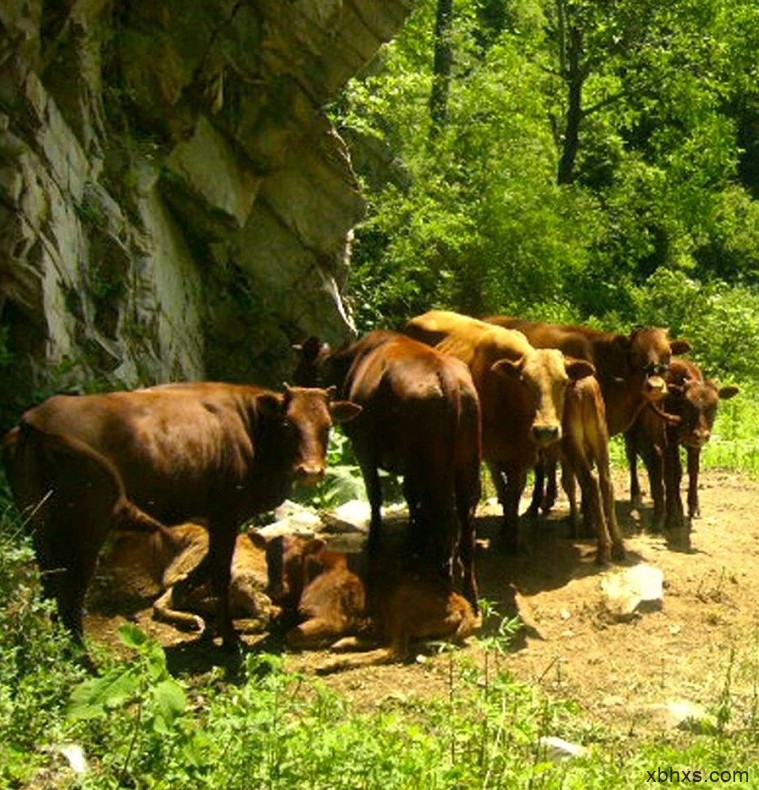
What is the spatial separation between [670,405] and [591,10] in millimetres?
21403

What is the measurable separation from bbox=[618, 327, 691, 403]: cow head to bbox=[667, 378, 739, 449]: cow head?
319 millimetres

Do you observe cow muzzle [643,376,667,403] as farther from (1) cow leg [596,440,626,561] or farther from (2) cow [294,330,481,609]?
(2) cow [294,330,481,609]

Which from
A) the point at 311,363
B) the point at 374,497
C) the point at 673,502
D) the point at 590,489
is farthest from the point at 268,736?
the point at 673,502

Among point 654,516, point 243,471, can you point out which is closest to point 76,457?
point 243,471

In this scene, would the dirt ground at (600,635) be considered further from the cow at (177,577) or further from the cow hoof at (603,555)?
the cow at (177,577)

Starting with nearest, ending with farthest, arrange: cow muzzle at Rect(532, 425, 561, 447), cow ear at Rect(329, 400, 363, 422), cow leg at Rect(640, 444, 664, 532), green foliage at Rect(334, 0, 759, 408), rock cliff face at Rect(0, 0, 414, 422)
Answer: cow ear at Rect(329, 400, 363, 422)
rock cliff face at Rect(0, 0, 414, 422)
cow muzzle at Rect(532, 425, 561, 447)
cow leg at Rect(640, 444, 664, 532)
green foliage at Rect(334, 0, 759, 408)

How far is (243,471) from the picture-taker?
977cm

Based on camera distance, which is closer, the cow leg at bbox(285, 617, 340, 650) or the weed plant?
the weed plant

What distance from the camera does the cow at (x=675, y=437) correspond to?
13.6 meters

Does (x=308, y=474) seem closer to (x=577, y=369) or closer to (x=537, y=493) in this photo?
(x=577, y=369)

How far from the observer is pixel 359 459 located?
11617 mm

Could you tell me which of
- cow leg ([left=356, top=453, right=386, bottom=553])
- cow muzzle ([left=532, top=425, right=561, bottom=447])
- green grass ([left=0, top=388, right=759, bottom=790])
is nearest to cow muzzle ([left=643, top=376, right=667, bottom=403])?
cow muzzle ([left=532, top=425, right=561, bottom=447])

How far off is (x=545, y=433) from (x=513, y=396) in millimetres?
1011

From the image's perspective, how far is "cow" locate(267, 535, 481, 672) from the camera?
10062 mm
